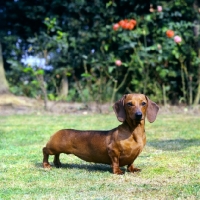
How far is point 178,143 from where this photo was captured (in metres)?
6.37

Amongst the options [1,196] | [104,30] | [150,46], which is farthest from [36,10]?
[1,196]

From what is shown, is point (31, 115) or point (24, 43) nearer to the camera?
point (31, 115)

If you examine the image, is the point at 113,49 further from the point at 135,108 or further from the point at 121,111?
the point at 135,108

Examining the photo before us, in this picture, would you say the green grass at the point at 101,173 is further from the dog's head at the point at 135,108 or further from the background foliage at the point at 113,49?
the background foliage at the point at 113,49

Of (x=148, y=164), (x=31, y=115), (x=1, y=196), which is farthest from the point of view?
(x=31, y=115)

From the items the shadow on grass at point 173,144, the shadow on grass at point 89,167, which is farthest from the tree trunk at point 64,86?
the shadow on grass at point 89,167

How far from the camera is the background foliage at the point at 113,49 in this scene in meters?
10.9

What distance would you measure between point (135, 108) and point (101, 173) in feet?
2.04

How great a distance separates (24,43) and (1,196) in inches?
404

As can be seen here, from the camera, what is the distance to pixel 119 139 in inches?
175

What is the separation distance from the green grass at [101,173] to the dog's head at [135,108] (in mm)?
479

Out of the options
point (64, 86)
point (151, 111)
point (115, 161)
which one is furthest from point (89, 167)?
point (64, 86)

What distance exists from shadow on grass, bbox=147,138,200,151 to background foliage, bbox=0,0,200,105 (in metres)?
4.18

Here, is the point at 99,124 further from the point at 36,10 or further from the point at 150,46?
the point at 36,10
